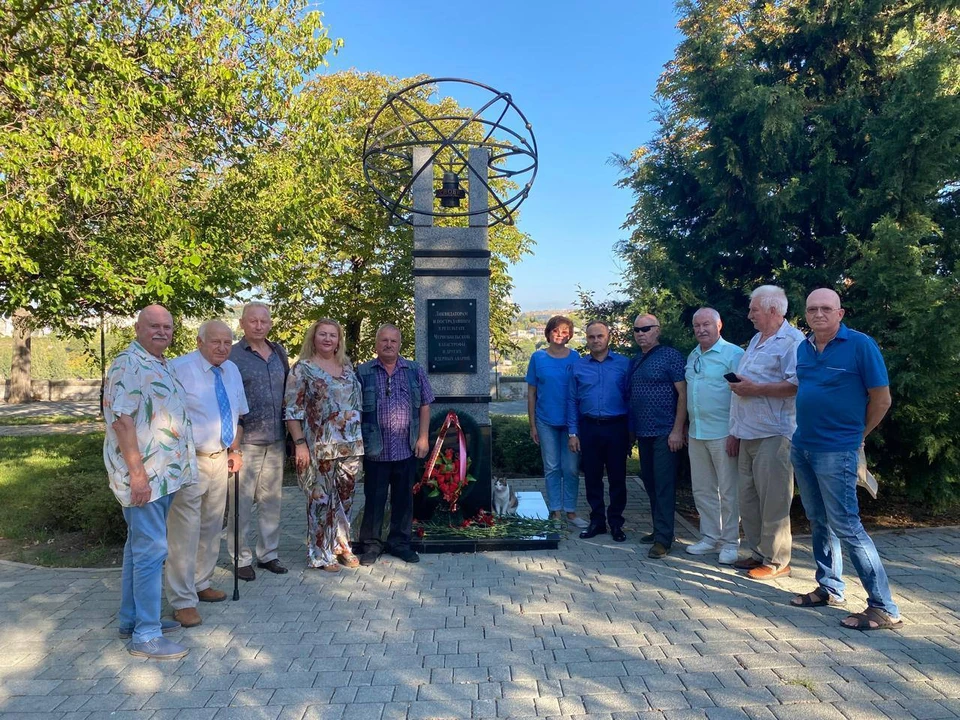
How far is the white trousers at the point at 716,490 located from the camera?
5152mm

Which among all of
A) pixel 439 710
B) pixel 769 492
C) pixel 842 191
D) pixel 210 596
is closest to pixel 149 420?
pixel 210 596

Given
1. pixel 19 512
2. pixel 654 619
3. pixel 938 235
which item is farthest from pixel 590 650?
pixel 19 512

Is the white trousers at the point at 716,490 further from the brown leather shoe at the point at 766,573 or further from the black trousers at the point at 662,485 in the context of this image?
the brown leather shoe at the point at 766,573

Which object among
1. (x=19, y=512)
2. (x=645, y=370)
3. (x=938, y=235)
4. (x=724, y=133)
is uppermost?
(x=724, y=133)

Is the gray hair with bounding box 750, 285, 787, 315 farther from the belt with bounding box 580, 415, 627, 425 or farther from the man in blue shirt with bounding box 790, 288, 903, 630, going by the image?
the belt with bounding box 580, 415, 627, 425

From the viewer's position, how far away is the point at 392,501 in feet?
17.9

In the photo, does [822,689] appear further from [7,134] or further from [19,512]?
[19,512]

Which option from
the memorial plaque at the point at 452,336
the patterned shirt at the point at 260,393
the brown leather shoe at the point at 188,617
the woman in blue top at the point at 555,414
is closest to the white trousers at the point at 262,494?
the patterned shirt at the point at 260,393

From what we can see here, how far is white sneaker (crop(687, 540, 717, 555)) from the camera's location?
5352 millimetres

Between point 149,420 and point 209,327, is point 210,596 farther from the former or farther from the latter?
point 209,327

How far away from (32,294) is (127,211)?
1.24 m

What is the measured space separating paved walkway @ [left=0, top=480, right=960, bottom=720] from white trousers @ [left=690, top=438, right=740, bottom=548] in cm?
39

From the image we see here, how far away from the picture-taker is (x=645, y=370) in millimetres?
5496

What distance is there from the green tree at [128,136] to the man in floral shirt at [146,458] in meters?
2.91
